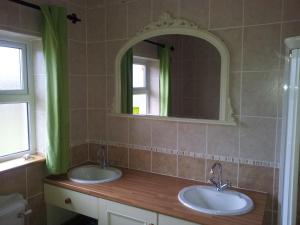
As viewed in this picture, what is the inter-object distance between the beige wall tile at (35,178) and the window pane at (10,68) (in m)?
0.63

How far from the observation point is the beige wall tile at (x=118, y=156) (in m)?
2.34

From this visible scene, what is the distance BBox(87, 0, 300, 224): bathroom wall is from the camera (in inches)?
68.2

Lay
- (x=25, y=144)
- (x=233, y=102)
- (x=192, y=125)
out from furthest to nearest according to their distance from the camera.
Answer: (x=25, y=144) → (x=192, y=125) → (x=233, y=102)

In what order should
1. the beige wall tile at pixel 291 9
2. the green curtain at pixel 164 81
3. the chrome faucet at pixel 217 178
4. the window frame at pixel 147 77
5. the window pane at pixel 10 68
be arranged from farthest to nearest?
1. the window frame at pixel 147 77
2. the green curtain at pixel 164 81
3. the window pane at pixel 10 68
4. the chrome faucet at pixel 217 178
5. the beige wall tile at pixel 291 9

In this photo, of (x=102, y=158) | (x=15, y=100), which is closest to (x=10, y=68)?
(x=15, y=100)

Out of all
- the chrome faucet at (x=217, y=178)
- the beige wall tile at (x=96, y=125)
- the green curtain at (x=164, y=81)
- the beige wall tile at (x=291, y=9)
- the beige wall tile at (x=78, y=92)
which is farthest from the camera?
the beige wall tile at (x=96, y=125)

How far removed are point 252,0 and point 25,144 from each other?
201 centimetres

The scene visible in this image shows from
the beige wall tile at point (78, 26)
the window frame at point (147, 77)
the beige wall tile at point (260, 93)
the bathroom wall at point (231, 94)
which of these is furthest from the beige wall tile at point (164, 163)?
the beige wall tile at point (78, 26)

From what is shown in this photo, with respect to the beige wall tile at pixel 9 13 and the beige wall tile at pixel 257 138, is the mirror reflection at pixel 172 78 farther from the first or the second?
the beige wall tile at pixel 9 13

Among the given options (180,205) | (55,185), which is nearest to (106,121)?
(55,185)

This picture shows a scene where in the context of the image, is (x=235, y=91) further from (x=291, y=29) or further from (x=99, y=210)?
(x=99, y=210)

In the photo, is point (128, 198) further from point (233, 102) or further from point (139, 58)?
point (139, 58)

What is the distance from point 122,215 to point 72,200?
1.46ft

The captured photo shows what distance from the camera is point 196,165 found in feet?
6.64
